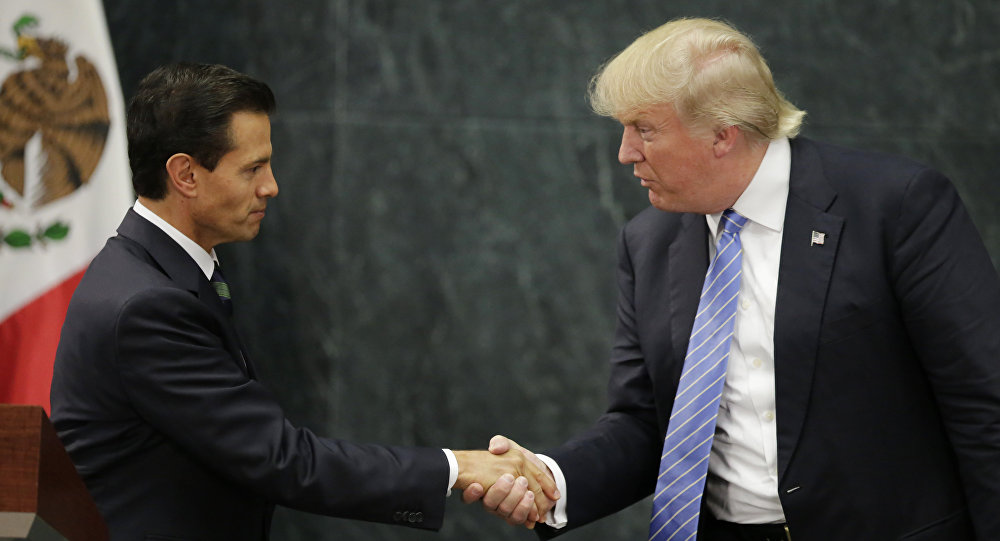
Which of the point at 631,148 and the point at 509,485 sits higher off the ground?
the point at 631,148

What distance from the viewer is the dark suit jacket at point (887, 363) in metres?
1.83

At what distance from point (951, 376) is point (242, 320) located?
2.25 m

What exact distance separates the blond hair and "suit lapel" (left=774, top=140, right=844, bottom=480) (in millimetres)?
175

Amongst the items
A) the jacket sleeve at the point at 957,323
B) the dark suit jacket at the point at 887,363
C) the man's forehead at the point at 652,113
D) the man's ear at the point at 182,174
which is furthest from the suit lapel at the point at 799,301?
the man's ear at the point at 182,174

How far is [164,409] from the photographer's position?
5.82ft

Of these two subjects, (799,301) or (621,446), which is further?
(621,446)

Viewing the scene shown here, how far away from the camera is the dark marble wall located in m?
3.43

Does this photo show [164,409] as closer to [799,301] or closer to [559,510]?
[559,510]

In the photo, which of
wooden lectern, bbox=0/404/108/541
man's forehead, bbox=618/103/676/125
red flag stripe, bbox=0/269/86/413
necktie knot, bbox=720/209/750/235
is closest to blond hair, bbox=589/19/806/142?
man's forehead, bbox=618/103/676/125

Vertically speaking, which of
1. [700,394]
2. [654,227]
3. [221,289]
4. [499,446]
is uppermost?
[654,227]

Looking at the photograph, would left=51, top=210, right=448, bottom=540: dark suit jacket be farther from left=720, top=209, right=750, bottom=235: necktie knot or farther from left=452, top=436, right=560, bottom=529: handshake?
left=720, top=209, right=750, bottom=235: necktie knot

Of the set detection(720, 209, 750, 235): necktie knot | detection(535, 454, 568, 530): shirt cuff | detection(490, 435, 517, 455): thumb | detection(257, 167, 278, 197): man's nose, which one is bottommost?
detection(535, 454, 568, 530): shirt cuff

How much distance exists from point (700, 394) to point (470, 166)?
64.2 inches

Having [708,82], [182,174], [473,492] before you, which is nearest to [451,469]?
[473,492]
